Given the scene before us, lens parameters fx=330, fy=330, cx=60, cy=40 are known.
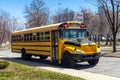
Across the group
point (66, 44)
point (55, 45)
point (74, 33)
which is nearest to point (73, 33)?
point (74, 33)

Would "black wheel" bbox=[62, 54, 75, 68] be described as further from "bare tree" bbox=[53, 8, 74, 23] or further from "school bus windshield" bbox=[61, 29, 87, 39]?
"bare tree" bbox=[53, 8, 74, 23]

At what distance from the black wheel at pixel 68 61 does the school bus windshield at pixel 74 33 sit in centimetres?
139

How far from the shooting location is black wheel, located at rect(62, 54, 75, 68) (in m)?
19.9

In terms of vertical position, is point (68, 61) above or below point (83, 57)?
below

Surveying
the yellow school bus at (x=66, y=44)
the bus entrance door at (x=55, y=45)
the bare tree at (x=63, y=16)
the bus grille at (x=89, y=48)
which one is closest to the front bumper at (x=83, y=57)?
the yellow school bus at (x=66, y=44)

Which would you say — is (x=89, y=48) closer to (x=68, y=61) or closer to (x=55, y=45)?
(x=68, y=61)

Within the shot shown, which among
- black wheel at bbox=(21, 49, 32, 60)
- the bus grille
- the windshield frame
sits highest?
the windshield frame

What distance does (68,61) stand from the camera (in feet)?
66.4

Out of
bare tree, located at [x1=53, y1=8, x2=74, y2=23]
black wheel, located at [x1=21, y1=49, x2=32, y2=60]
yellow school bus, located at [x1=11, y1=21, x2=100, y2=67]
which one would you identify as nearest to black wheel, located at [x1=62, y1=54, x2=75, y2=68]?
yellow school bus, located at [x1=11, y1=21, x2=100, y2=67]

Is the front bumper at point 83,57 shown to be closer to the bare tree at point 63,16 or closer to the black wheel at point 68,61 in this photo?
the black wheel at point 68,61

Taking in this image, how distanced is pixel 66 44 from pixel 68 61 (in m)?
1.12

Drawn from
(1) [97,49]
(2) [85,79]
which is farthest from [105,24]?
(2) [85,79]

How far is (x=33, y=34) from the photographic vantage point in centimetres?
Answer: 2573

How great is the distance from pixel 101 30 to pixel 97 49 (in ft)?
173
